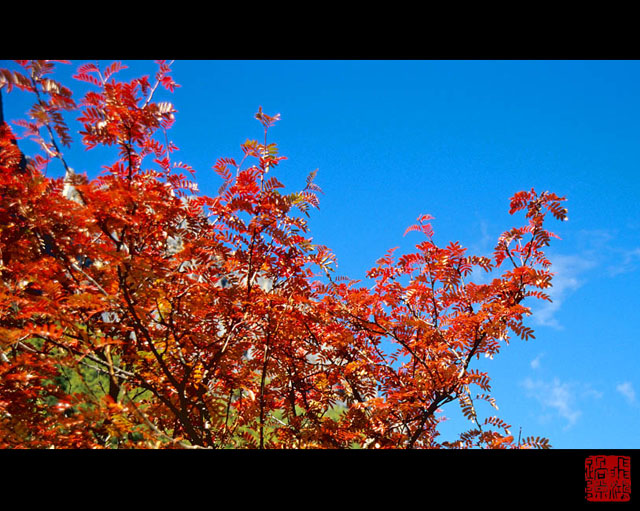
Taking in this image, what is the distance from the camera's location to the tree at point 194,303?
3.23 m

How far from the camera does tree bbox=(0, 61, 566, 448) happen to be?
3.23m

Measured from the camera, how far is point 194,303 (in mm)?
3920
